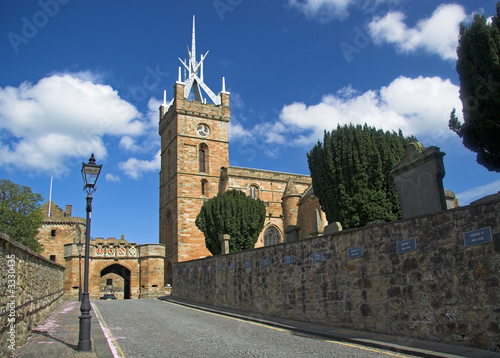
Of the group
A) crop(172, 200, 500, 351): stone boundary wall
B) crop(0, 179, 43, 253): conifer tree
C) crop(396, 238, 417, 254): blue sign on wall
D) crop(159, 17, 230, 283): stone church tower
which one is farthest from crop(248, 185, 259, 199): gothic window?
crop(396, 238, 417, 254): blue sign on wall

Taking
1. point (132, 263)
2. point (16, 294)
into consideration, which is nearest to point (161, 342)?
point (16, 294)

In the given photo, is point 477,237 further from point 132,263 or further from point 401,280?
point 132,263

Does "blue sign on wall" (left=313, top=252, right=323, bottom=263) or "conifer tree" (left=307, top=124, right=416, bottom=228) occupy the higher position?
"conifer tree" (left=307, top=124, right=416, bottom=228)

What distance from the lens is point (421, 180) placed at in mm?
9586

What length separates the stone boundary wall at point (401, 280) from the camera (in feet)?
22.9

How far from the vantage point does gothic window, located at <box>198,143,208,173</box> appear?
40.9m

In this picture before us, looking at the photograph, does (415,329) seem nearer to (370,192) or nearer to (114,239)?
(370,192)

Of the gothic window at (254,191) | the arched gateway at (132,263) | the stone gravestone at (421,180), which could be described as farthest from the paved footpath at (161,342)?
the gothic window at (254,191)

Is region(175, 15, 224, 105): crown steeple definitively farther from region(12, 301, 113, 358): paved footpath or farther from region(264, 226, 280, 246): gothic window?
region(12, 301, 113, 358): paved footpath

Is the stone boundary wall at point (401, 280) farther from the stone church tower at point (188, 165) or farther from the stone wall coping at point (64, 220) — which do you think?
the stone wall coping at point (64, 220)

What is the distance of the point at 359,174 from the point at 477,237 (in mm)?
10513

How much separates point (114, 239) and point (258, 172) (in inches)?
676

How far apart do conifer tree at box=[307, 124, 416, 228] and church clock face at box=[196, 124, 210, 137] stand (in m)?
23.8

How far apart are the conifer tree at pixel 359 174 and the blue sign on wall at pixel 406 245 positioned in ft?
28.3
